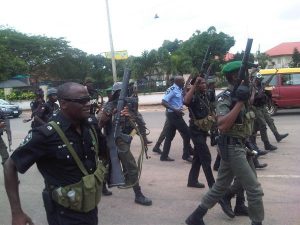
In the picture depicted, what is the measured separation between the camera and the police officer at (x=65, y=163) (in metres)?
2.74

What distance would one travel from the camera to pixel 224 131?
4.07 meters

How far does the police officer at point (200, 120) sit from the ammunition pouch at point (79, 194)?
2.93 m

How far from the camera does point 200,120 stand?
5770mm

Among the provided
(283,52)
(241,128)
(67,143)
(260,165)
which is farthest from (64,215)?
(283,52)

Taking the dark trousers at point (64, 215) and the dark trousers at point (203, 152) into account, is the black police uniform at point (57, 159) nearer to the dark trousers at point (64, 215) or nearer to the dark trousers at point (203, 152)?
the dark trousers at point (64, 215)

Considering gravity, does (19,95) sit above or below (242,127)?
below

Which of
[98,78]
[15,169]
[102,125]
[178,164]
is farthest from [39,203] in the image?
[98,78]

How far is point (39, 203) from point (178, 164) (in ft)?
9.38

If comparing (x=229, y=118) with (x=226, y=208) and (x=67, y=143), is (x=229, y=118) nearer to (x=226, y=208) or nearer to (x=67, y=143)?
(x=226, y=208)

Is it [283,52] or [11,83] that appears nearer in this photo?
[11,83]

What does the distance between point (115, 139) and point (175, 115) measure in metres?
3.40

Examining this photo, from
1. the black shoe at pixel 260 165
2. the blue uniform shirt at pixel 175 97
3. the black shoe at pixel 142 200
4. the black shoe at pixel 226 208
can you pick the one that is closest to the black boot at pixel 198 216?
the black shoe at pixel 226 208

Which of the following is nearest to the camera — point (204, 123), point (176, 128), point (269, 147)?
point (204, 123)

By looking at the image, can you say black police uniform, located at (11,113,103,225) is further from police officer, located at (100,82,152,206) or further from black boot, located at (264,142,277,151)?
black boot, located at (264,142,277,151)
